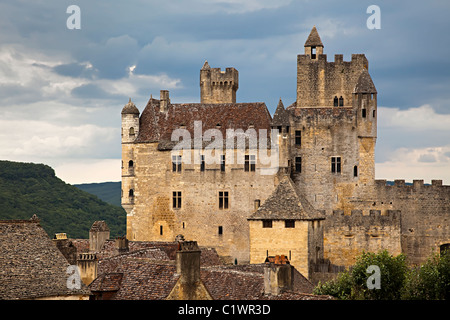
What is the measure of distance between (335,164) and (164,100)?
15.8 meters

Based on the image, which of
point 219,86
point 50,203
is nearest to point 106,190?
point 50,203

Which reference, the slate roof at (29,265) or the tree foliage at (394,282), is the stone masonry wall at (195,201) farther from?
the slate roof at (29,265)

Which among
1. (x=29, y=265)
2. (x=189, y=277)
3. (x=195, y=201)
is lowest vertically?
(x=189, y=277)

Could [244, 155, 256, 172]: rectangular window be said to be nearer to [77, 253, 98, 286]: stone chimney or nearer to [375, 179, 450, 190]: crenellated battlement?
[375, 179, 450, 190]: crenellated battlement

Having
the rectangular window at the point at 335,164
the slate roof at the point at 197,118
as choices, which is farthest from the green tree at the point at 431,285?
the slate roof at the point at 197,118

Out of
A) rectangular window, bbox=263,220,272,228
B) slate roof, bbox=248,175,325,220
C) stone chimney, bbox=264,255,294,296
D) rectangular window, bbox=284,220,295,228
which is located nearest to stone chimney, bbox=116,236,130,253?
slate roof, bbox=248,175,325,220

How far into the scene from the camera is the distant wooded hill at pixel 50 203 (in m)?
98.6

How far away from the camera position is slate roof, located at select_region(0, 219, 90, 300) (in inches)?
1387

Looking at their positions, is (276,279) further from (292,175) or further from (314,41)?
(314,41)

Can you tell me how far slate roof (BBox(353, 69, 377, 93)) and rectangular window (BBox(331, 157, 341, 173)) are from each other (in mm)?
5706

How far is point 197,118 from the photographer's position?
2867 inches

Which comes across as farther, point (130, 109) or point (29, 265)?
point (130, 109)

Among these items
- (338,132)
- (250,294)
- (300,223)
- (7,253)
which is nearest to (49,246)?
(7,253)

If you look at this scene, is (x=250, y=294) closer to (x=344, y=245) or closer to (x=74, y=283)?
(x=74, y=283)
